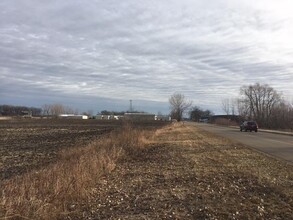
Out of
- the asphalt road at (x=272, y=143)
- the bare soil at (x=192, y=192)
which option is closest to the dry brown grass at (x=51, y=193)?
the bare soil at (x=192, y=192)

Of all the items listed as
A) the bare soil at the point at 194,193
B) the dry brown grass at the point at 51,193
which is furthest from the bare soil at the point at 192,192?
the dry brown grass at the point at 51,193

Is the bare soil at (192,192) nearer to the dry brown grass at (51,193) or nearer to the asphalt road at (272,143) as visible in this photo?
the dry brown grass at (51,193)

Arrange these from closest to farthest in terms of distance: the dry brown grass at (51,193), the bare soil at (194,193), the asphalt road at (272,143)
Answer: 1. the dry brown grass at (51,193)
2. the bare soil at (194,193)
3. the asphalt road at (272,143)

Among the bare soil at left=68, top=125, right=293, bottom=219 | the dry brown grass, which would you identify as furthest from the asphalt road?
the dry brown grass

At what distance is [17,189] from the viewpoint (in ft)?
27.6

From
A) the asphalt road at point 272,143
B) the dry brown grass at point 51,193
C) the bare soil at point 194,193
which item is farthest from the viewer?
the asphalt road at point 272,143

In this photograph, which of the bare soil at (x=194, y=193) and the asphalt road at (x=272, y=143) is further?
the asphalt road at (x=272, y=143)

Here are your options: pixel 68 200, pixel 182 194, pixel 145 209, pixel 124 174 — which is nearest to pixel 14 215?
pixel 68 200

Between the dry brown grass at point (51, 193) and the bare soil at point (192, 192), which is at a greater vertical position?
the dry brown grass at point (51, 193)

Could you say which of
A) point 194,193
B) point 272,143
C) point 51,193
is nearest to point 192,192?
point 194,193

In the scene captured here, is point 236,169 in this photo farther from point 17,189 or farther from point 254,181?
point 17,189

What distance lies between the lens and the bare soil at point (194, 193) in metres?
7.66

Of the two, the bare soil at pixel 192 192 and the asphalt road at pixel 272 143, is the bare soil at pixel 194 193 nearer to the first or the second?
the bare soil at pixel 192 192

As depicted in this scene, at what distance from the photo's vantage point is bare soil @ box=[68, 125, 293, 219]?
25.1 feet
